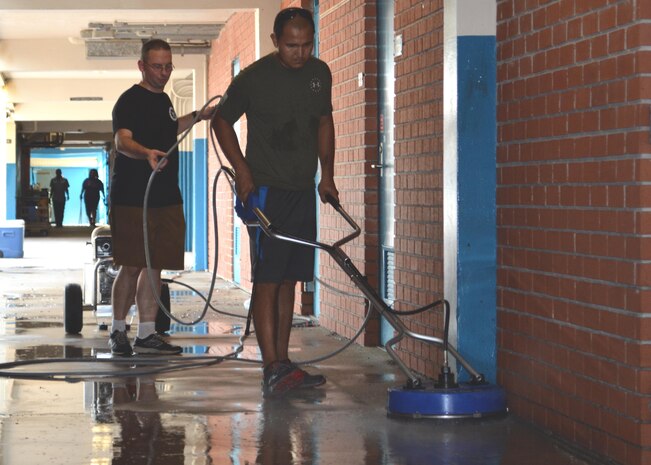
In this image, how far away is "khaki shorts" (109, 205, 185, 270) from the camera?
6.80 m

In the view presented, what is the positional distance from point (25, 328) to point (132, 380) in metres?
2.94

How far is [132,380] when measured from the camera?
239 inches

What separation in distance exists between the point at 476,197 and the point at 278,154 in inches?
39.6

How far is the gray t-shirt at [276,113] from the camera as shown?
566cm

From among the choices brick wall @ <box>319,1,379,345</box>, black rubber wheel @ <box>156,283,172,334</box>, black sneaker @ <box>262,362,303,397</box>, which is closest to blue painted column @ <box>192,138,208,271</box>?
brick wall @ <box>319,1,379,345</box>

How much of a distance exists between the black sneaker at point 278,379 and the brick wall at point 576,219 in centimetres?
98

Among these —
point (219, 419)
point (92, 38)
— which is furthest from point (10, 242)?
point (219, 419)

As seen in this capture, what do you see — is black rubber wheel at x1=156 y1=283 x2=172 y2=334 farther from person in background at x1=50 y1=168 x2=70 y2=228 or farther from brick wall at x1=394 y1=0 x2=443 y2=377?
person in background at x1=50 y1=168 x2=70 y2=228

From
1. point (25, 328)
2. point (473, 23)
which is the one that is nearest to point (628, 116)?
point (473, 23)

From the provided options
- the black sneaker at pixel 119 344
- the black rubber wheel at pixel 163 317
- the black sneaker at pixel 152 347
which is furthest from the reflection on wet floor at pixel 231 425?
the black rubber wheel at pixel 163 317

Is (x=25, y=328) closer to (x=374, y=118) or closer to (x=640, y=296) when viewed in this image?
(x=374, y=118)

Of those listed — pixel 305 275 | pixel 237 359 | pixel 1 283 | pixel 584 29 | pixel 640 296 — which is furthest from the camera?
pixel 1 283

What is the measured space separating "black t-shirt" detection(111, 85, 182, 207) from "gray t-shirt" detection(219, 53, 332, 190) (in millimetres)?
1178

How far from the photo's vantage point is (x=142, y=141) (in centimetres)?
677
